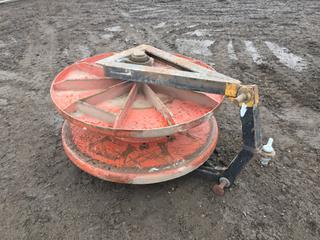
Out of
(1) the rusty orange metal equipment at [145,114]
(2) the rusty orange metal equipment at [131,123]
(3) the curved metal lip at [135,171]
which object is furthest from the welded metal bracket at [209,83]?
(3) the curved metal lip at [135,171]

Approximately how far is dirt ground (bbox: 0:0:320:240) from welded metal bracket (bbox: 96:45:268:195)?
433 millimetres

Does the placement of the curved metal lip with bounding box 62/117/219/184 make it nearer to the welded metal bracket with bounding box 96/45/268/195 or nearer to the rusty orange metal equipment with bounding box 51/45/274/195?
the rusty orange metal equipment with bounding box 51/45/274/195

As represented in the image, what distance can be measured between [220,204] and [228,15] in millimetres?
6556

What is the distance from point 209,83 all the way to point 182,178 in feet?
3.87

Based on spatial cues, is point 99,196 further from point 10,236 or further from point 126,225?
point 10,236

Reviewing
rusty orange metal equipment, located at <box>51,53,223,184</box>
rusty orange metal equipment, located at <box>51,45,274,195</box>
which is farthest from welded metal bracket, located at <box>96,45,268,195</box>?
rusty orange metal equipment, located at <box>51,53,223,184</box>

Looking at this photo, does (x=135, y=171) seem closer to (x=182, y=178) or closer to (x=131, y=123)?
(x=131, y=123)

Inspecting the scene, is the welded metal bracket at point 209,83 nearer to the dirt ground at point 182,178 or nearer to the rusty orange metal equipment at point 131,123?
the rusty orange metal equipment at point 131,123

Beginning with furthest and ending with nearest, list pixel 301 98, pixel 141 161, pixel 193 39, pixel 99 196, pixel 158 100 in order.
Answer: pixel 193 39
pixel 301 98
pixel 99 196
pixel 141 161
pixel 158 100

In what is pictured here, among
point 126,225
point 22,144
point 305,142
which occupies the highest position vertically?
point 22,144

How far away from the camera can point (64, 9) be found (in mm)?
8633

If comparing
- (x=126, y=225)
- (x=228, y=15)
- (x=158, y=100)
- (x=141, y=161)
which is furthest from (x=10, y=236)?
(x=228, y=15)

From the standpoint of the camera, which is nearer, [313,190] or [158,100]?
[158,100]

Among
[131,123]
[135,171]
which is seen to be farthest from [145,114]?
[135,171]
